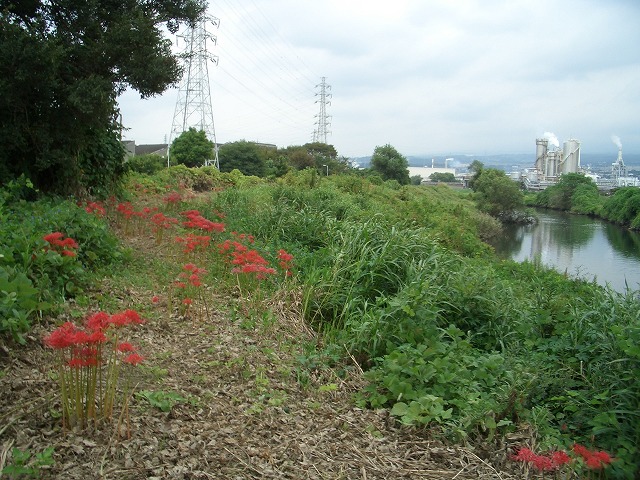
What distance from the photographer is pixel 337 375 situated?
11.3 ft

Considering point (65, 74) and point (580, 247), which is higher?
point (65, 74)

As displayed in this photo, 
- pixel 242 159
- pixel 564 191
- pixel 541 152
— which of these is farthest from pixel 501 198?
pixel 541 152

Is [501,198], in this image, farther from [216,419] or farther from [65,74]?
[216,419]

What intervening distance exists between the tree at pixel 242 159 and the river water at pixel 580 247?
561 inches

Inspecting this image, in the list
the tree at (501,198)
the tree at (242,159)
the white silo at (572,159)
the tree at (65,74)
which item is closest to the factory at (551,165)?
the white silo at (572,159)

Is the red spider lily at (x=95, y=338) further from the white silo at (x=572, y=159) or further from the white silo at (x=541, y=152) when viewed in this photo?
the white silo at (x=541, y=152)

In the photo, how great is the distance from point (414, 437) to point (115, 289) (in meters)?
2.54

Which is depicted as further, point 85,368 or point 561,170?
point 561,170

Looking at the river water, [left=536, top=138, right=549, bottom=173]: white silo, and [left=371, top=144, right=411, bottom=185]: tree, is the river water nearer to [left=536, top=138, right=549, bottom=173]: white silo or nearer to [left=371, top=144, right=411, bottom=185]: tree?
[left=371, top=144, right=411, bottom=185]: tree

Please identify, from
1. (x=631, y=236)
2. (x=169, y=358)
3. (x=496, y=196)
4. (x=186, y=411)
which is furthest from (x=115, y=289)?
(x=496, y=196)

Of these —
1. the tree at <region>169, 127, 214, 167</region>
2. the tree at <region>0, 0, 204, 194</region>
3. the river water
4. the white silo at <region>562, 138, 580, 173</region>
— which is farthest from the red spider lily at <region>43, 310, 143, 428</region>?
the white silo at <region>562, 138, 580, 173</region>

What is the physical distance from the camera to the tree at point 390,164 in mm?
42969

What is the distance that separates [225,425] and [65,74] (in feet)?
16.1

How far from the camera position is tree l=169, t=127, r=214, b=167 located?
25203 millimetres
